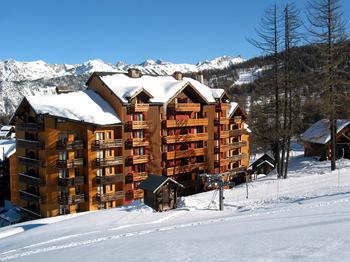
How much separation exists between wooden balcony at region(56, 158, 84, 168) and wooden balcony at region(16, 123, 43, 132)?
3.98 metres

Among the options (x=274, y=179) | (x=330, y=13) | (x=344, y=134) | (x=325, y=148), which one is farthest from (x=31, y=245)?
(x=344, y=134)

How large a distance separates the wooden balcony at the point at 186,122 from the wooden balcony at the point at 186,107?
3.89 feet

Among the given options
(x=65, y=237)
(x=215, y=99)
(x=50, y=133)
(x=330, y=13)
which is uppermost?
(x=330, y=13)

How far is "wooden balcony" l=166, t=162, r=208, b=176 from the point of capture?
4497 cm

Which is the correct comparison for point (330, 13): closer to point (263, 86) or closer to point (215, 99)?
point (263, 86)

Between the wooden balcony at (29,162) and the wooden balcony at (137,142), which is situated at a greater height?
the wooden balcony at (137,142)

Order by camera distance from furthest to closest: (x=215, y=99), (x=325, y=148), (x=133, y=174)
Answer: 1. (x=215, y=99)
2. (x=325, y=148)
3. (x=133, y=174)

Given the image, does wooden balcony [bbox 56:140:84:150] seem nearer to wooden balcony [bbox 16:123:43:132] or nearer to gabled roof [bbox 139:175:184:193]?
wooden balcony [bbox 16:123:43:132]

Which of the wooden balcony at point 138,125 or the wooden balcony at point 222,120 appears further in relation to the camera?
the wooden balcony at point 222,120

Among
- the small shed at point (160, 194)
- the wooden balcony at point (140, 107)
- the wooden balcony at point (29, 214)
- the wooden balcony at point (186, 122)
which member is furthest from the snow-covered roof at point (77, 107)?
the wooden balcony at point (29, 214)

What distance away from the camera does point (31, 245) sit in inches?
800

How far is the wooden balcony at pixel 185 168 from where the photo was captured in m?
45.0

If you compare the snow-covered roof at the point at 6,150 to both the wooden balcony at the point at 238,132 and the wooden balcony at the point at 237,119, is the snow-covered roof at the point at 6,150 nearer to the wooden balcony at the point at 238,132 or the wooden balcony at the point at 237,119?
the wooden balcony at the point at 238,132

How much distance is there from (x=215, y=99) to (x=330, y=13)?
17859mm
